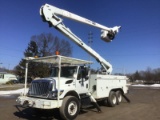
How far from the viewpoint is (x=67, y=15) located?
512 inches

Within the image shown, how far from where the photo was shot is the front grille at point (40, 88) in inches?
390

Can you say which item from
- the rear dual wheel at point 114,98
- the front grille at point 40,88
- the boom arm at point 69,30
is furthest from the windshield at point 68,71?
the rear dual wheel at point 114,98

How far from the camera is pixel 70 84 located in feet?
34.6

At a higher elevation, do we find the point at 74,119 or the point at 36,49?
the point at 36,49

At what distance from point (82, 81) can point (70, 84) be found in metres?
1.15

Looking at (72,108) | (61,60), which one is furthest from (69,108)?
(61,60)

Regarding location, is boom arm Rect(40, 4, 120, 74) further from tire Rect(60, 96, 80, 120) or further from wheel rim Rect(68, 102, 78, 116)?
wheel rim Rect(68, 102, 78, 116)

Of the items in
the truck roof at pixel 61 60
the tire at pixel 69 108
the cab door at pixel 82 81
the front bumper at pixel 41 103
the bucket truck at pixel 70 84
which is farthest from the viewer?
the cab door at pixel 82 81

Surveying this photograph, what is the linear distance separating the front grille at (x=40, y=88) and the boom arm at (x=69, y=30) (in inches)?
134

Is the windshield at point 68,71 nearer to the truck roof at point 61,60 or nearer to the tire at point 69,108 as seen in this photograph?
the truck roof at point 61,60

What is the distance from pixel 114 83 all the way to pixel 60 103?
6.15 metres

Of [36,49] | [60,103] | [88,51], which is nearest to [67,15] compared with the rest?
[88,51]

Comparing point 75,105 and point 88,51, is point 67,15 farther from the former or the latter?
point 75,105

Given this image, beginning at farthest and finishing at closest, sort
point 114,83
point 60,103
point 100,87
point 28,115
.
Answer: point 114,83 < point 100,87 < point 28,115 < point 60,103
